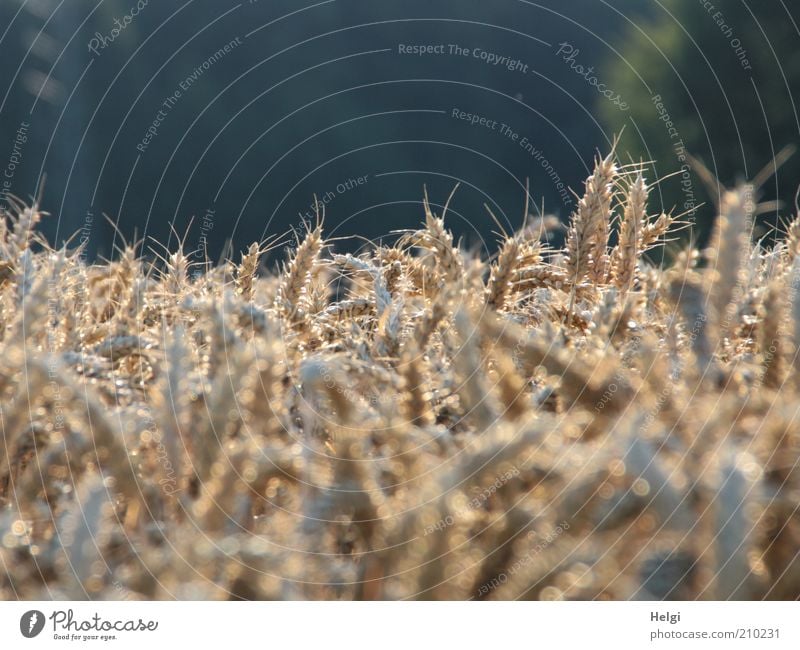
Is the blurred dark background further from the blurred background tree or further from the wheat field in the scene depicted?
the wheat field

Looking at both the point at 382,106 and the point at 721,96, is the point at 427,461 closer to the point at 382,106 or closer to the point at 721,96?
the point at 721,96

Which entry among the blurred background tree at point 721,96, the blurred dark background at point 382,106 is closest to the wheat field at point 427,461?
the blurred background tree at point 721,96

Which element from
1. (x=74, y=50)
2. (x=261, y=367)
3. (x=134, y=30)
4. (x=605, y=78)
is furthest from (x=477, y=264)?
(x=74, y=50)

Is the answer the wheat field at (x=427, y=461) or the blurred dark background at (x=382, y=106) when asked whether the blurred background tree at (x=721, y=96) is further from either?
the wheat field at (x=427, y=461)

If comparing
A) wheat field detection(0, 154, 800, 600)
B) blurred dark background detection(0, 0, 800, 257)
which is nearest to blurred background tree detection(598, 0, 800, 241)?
blurred dark background detection(0, 0, 800, 257)

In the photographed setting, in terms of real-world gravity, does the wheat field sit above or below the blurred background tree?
below

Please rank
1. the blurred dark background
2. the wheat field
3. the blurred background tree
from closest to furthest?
the wheat field, the blurred background tree, the blurred dark background

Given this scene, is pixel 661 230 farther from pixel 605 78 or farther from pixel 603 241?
pixel 605 78
